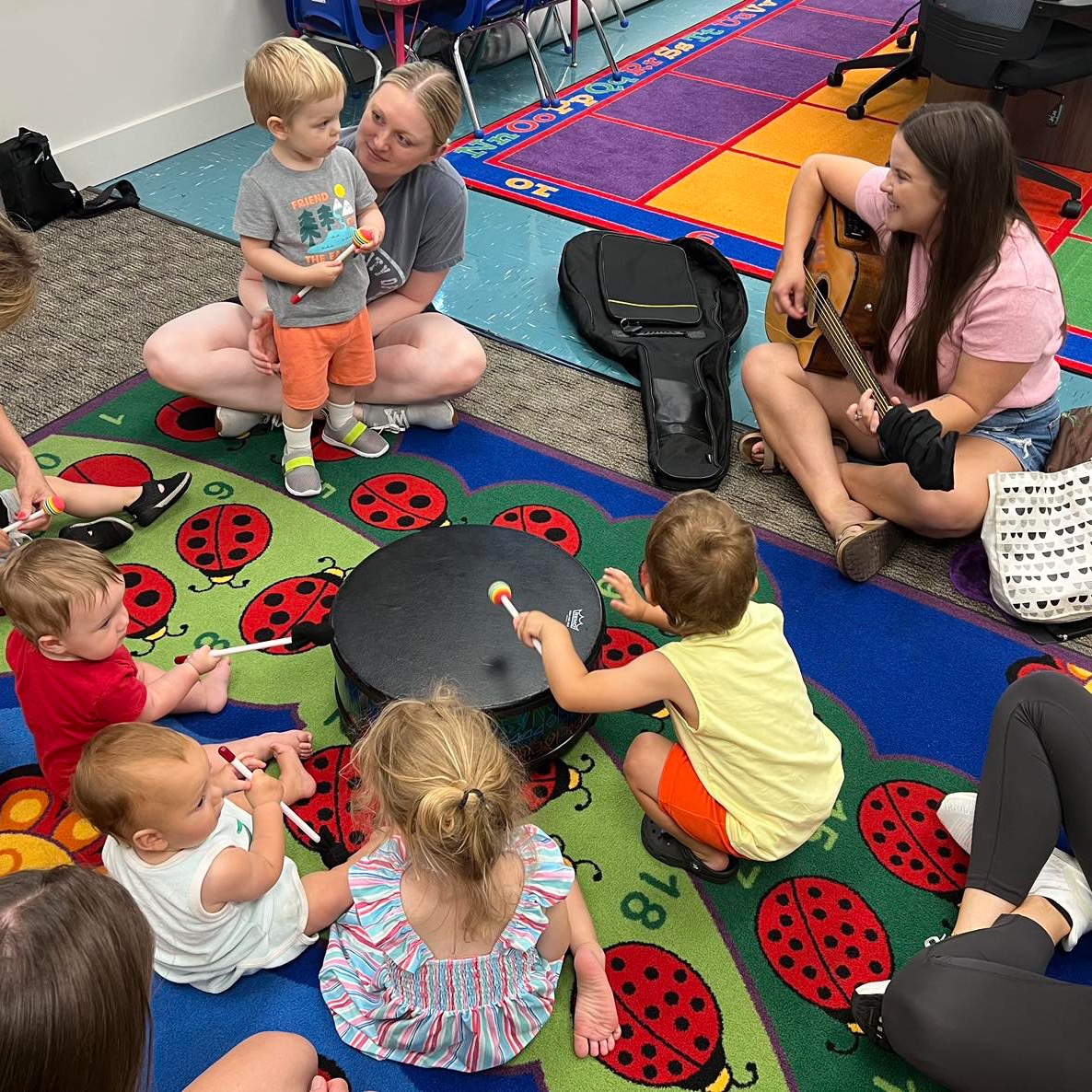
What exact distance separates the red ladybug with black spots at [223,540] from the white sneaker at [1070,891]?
1601 mm

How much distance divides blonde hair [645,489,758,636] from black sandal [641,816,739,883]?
42cm

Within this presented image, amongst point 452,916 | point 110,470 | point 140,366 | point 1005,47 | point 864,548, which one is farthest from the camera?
point 1005,47

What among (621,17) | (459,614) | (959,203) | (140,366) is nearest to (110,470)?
(140,366)

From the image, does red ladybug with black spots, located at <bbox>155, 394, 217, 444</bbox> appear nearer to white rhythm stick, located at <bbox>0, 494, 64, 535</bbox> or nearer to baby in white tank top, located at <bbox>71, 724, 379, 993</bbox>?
white rhythm stick, located at <bbox>0, 494, 64, 535</bbox>

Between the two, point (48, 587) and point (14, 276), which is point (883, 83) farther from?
point (48, 587)

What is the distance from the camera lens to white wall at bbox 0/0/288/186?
341cm

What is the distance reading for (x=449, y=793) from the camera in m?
1.21

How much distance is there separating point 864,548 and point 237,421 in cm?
152

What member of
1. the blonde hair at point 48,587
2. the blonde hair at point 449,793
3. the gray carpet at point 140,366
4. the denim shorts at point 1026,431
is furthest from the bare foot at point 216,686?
the denim shorts at point 1026,431

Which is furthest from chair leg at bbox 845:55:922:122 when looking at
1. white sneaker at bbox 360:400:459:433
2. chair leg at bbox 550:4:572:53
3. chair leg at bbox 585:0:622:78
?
white sneaker at bbox 360:400:459:433

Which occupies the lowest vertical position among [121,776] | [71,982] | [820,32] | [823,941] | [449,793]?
[823,941]

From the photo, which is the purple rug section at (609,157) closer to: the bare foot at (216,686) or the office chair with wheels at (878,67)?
the office chair with wheels at (878,67)

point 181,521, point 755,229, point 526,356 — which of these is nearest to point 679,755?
point 181,521

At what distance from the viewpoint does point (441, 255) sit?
2592mm
